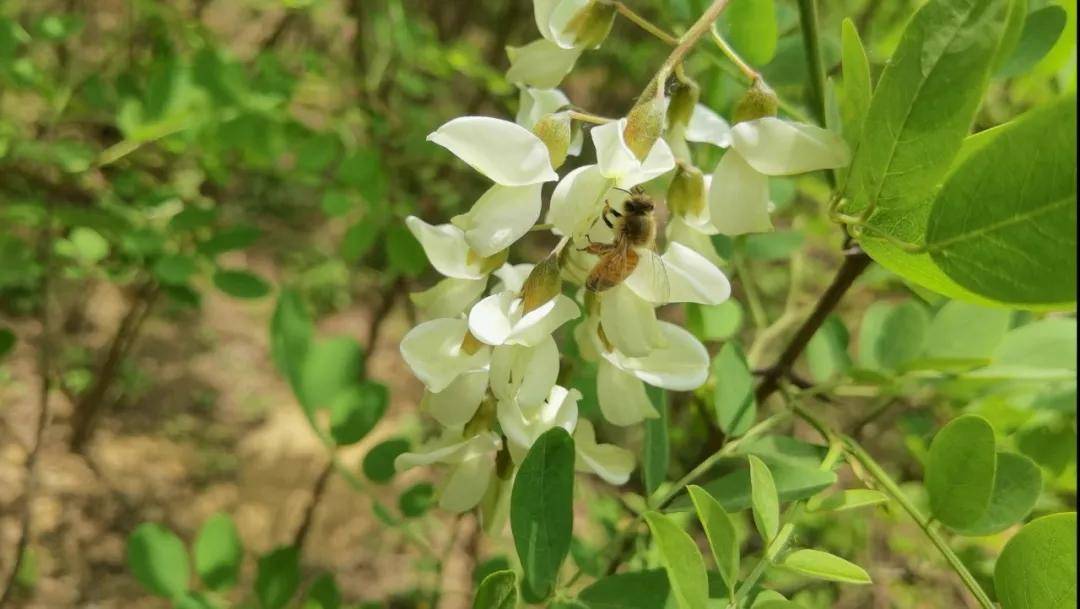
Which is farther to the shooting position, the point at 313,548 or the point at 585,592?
the point at 313,548

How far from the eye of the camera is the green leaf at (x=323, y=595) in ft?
2.05

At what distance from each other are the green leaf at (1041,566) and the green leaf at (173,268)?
794 mm

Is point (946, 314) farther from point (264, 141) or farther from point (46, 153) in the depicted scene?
point (46, 153)

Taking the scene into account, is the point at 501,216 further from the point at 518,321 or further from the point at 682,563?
the point at 682,563

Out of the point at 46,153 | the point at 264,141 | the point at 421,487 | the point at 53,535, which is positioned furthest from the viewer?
the point at 53,535

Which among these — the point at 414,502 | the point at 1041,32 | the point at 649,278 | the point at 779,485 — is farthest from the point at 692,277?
the point at 414,502

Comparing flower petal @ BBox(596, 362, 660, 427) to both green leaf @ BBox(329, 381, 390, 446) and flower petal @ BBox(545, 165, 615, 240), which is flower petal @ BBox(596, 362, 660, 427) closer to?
flower petal @ BBox(545, 165, 615, 240)

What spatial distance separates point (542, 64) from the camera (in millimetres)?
432

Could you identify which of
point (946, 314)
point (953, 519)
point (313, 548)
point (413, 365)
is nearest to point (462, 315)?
point (413, 365)

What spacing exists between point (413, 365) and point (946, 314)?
1.36ft

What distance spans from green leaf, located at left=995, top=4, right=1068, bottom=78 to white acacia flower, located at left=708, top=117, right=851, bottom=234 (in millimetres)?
174

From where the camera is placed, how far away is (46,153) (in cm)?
85

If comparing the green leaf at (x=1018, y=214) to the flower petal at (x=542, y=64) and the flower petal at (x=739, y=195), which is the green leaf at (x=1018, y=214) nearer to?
the flower petal at (x=739, y=195)

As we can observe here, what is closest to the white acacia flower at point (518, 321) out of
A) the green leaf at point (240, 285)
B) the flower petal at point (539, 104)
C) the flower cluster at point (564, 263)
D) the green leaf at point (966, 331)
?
the flower cluster at point (564, 263)
